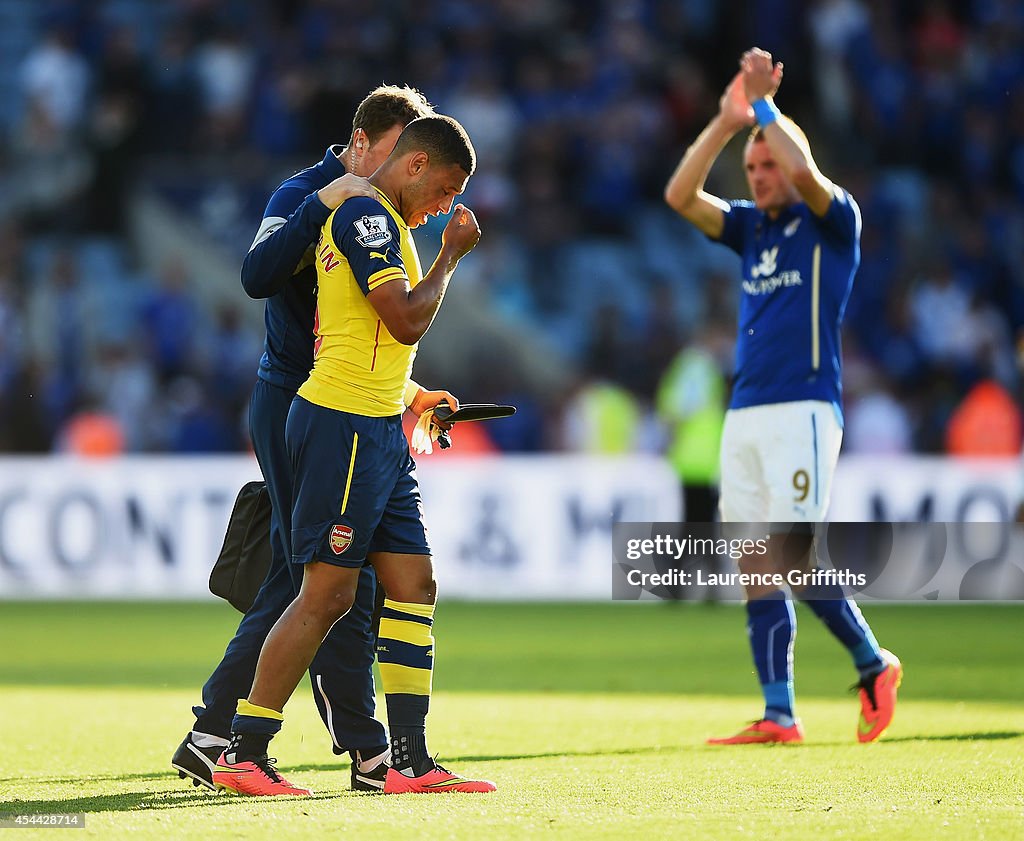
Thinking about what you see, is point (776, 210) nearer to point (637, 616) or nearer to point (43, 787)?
point (43, 787)

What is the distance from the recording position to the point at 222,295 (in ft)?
64.2

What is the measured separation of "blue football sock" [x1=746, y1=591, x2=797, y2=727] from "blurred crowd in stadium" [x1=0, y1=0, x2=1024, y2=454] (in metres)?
9.47

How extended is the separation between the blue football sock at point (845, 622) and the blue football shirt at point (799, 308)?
755mm

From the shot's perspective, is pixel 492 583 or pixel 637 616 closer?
pixel 637 616

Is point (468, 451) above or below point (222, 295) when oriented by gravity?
below

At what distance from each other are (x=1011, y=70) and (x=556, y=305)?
6.08m

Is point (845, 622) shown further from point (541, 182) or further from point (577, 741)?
point (541, 182)

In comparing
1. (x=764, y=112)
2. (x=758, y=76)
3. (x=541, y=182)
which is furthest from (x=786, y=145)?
(x=541, y=182)

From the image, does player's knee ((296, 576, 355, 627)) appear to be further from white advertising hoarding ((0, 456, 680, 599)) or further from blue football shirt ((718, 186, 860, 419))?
white advertising hoarding ((0, 456, 680, 599))

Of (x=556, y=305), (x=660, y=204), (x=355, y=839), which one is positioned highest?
(x=660, y=204)

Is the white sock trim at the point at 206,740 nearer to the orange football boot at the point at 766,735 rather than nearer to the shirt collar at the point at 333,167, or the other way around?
the shirt collar at the point at 333,167

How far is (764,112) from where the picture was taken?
7.08 metres

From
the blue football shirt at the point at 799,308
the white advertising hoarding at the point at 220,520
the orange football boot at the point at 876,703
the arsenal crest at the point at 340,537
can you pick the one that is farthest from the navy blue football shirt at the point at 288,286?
the white advertising hoarding at the point at 220,520

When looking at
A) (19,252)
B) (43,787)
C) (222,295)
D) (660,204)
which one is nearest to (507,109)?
(660,204)
